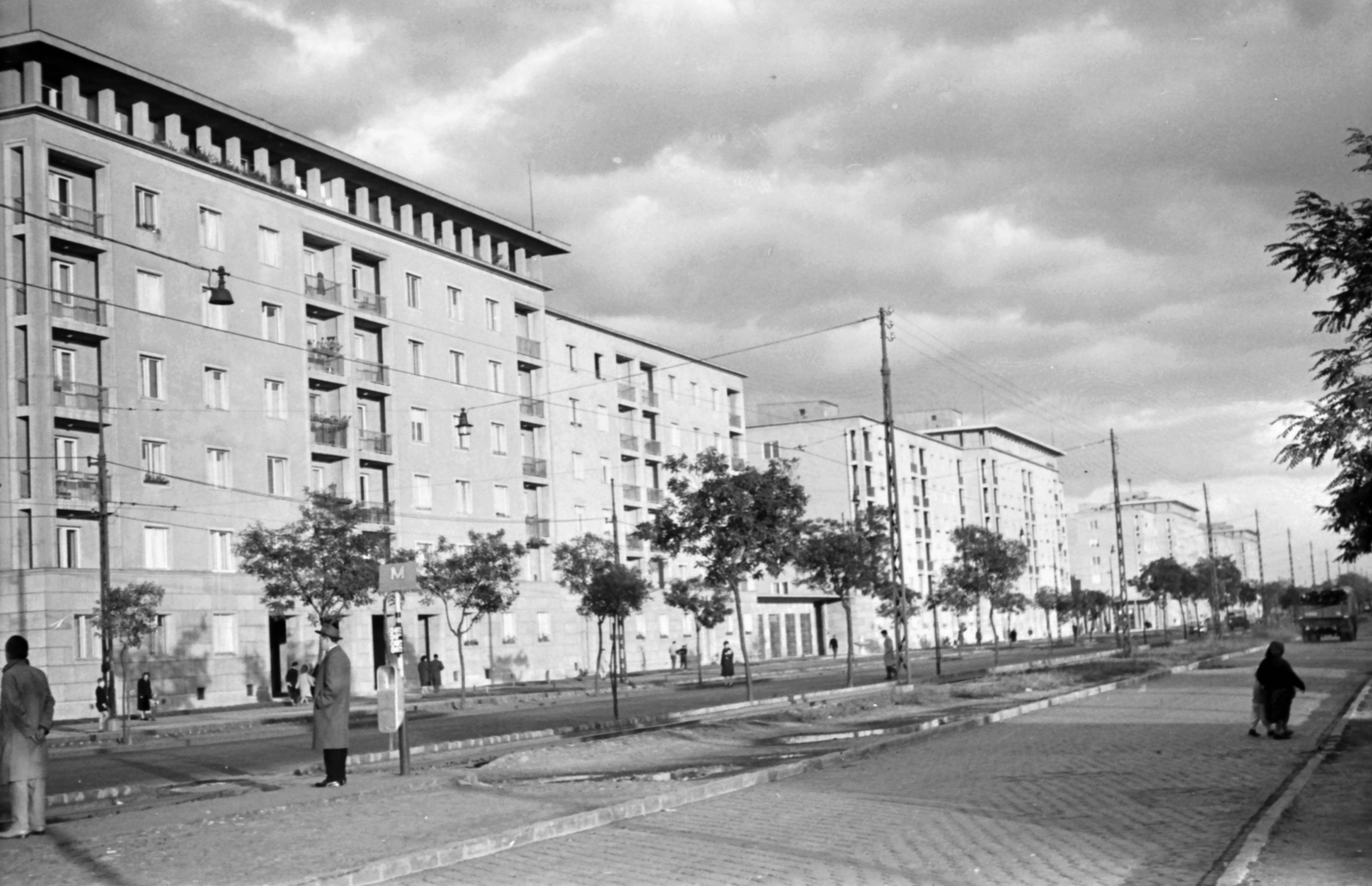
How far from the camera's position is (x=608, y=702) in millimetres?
A: 44594

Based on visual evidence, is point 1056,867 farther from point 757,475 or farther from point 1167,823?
point 757,475

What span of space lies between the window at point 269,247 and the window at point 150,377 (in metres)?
7.28

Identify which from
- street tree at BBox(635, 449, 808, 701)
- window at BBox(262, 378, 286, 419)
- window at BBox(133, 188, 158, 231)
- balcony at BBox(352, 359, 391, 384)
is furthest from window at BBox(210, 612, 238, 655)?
street tree at BBox(635, 449, 808, 701)

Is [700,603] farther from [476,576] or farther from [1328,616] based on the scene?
[1328,616]

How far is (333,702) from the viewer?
16.9 metres

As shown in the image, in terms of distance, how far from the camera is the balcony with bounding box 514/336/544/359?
74562mm

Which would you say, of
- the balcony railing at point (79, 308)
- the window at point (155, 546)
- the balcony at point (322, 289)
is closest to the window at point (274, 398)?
the balcony at point (322, 289)

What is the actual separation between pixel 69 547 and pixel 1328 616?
66113 mm

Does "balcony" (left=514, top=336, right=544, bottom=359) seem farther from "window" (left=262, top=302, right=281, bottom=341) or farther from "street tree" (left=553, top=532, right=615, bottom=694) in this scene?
"street tree" (left=553, top=532, right=615, bottom=694)

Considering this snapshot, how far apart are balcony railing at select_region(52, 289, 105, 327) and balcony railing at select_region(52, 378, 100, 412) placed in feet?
6.88

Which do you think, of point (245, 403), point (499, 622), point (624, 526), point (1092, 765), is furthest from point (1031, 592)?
point (1092, 765)

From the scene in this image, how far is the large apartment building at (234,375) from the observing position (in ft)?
155

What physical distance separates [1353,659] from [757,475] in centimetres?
2536

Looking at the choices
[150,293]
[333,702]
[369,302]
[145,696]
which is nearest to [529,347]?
[369,302]
